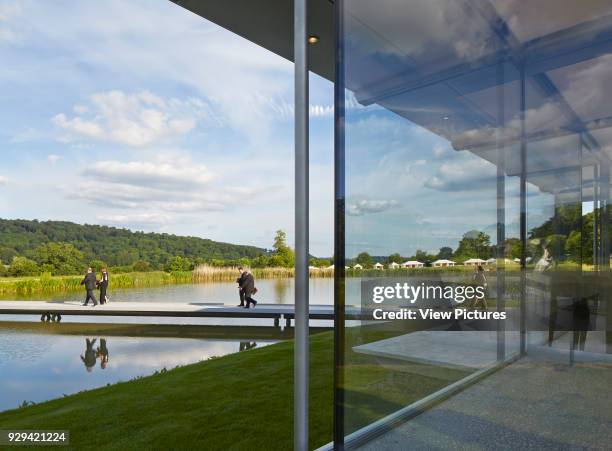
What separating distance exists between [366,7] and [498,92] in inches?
31.6

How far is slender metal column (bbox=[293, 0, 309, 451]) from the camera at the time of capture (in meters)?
2.14

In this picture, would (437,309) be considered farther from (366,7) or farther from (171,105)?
(171,105)

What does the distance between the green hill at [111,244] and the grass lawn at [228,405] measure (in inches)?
1040

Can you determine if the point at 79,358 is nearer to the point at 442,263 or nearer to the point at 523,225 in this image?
the point at 442,263

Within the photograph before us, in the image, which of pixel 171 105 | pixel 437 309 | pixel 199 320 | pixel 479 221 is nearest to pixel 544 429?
pixel 437 309

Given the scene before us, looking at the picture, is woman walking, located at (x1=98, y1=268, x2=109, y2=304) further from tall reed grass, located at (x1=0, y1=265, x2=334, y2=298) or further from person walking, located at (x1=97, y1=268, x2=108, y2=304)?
tall reed grass, located at (x1=0, y1=265, x2=334, y2=298)

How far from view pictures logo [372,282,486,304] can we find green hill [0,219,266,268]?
29850 millimetres

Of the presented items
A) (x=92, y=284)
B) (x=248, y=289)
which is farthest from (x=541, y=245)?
(x=92, y=284)

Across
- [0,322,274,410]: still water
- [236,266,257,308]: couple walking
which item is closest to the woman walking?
[0,322,274,410]: still water

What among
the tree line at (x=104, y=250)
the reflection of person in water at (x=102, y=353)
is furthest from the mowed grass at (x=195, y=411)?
the tree line at (x=104, y=250)

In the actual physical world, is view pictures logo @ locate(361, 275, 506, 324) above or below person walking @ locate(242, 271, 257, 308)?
above

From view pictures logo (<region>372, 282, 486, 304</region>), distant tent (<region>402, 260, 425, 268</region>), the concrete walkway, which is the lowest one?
the concrete walkway

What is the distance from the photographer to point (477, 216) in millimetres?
2072

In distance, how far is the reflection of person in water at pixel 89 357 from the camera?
23.8ft
